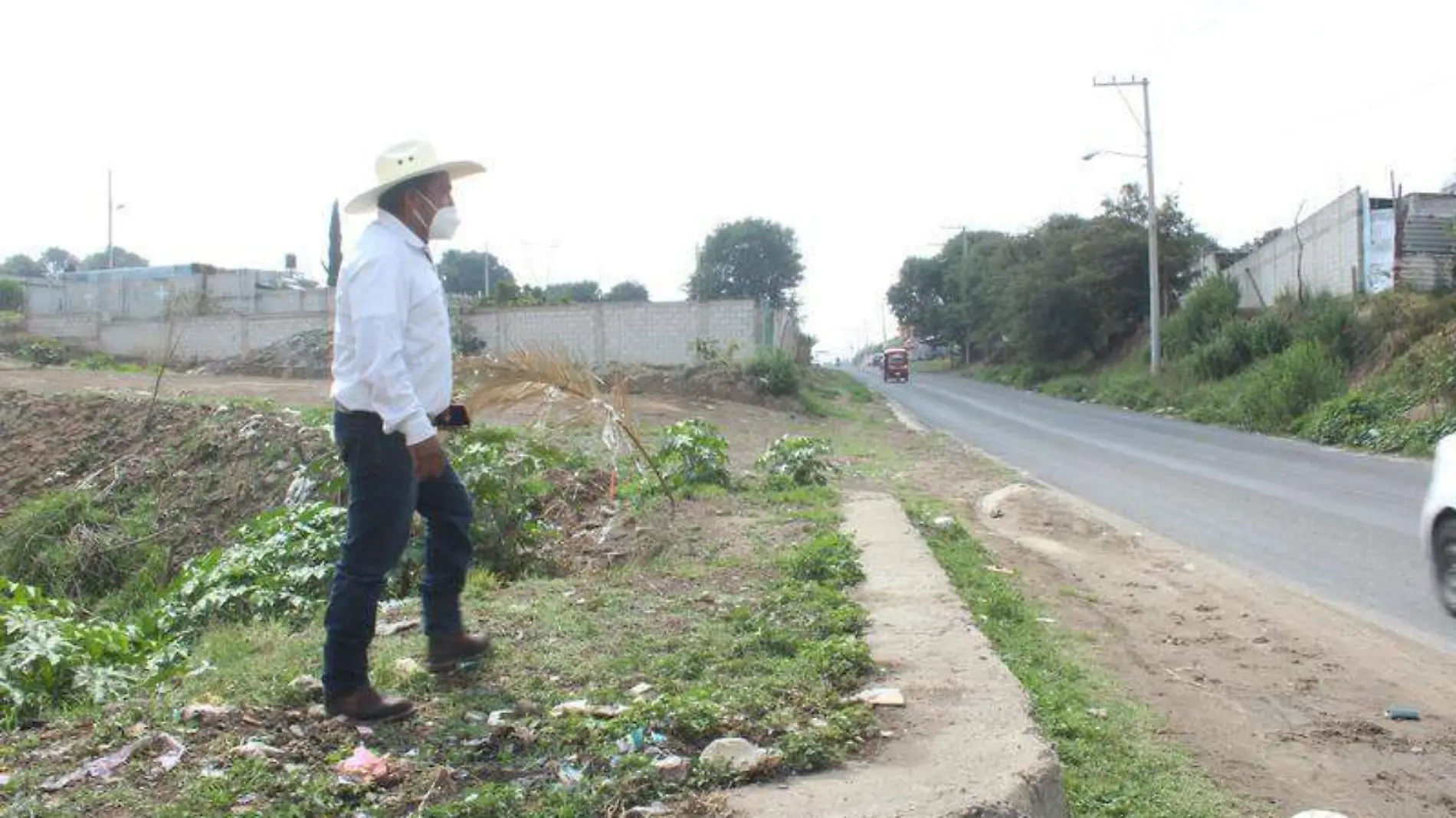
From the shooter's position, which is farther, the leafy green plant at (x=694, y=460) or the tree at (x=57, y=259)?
the tree at (x=57, y=259)

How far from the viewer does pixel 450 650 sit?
12.6 feet

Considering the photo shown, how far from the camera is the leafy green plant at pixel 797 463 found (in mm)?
9688

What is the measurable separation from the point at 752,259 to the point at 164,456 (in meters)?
62.7

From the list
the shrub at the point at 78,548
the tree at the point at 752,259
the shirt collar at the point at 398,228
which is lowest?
the shrub at the point at 78,548

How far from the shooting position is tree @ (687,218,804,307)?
2862 inches

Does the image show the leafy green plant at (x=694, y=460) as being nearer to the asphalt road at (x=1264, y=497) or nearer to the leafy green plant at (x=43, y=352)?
the asphalt road at (x=1264, y=497)

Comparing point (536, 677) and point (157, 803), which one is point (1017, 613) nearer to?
point (536, 677)

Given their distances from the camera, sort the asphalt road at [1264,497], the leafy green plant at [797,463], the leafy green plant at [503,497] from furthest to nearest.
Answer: the leafy green plant at [797,463]
the asphalt road at [1264,497]
the leafy green plant at [503,497]

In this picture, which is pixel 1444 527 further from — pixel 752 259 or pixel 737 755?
pixel 752 259

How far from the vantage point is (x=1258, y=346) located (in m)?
27.2

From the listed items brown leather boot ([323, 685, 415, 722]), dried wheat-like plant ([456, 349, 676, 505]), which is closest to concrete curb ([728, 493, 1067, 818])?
brown leather boot ([323, 685, 415, 722])

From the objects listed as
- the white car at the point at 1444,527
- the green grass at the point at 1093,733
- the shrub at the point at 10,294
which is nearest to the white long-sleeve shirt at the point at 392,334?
the green grass at the point at 1093,733

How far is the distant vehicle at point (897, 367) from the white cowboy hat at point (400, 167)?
174 ft

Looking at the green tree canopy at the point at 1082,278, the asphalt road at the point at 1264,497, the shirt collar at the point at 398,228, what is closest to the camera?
the shirt collar at the point at 398,228
